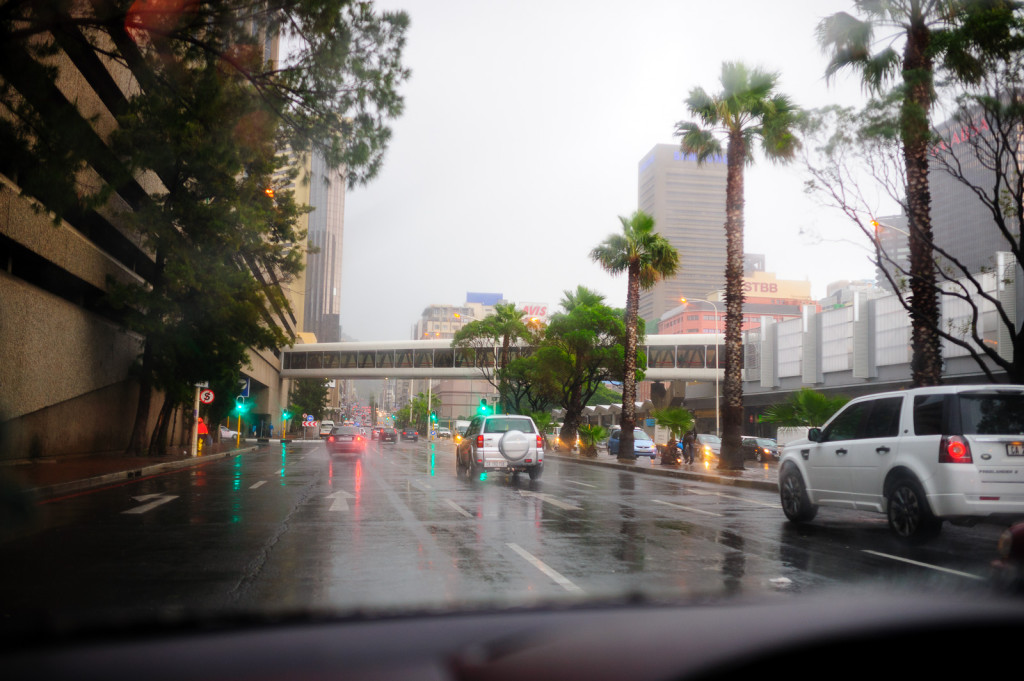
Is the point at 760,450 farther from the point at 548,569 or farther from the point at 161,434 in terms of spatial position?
the point at 548,569

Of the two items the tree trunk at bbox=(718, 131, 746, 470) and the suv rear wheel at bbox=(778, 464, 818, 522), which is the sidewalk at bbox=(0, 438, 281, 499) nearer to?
the suv rear wheel at bbox=(778, 464, 818, 522)

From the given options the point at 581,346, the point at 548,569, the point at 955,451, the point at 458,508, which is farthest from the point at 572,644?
the point at 581,346

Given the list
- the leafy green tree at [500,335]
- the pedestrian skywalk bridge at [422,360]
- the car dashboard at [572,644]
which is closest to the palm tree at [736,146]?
the car dashboard at [572,644]

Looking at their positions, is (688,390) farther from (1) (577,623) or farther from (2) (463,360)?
(1) (577,623)

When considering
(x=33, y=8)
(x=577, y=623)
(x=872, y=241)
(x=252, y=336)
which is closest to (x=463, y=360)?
(x=252, y=336)

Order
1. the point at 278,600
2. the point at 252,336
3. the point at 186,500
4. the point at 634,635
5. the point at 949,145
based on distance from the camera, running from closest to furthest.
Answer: the point at 634,635, the point at 278,600, the point at 186,500, the point at 949,145, the point at 252,336

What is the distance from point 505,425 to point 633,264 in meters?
16.5

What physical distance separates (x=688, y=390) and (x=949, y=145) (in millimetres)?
60401

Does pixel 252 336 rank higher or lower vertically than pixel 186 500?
higher

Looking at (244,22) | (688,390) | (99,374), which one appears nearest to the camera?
(244,22)

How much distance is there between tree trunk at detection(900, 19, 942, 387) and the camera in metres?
16.6

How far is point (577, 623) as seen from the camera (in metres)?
1.53

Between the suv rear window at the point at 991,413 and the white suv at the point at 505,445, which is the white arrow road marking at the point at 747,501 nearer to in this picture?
the white suv at the point at 505,445

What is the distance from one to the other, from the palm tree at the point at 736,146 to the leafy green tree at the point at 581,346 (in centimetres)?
1731
